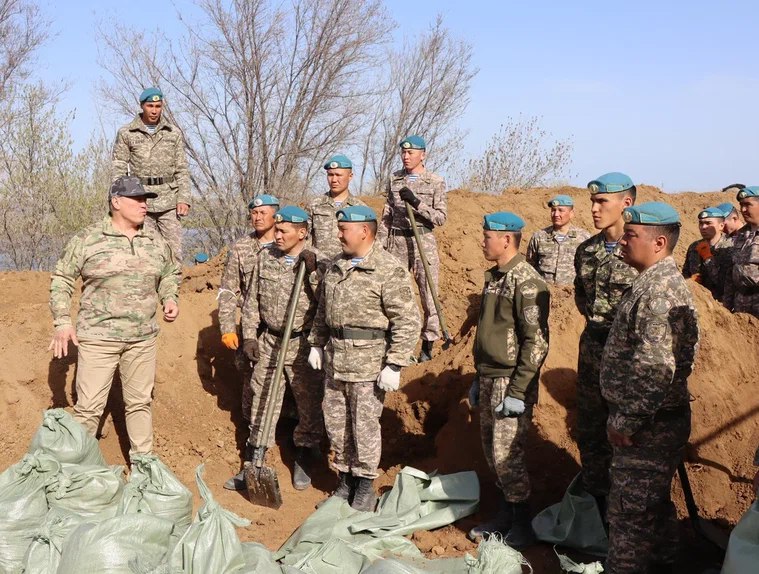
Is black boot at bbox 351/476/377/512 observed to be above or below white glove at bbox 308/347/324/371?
below

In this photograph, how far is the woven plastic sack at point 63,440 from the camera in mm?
5105

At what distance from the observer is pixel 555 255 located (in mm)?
8469

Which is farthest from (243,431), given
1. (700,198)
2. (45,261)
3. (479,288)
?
(700,198)

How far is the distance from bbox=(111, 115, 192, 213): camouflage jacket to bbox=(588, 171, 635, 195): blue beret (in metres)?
4.34

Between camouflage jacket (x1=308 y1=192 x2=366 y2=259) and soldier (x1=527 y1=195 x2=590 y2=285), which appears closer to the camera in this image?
camouflage jacket (x1=308 y1=192 x2=366 y2=259)

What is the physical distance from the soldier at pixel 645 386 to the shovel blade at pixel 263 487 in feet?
8.70

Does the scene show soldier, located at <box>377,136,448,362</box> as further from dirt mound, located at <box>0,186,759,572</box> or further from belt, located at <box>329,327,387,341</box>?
belt, located at <box>329,327,387,341</box>

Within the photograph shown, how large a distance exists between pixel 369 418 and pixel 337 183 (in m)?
2.69

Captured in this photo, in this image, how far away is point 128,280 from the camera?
555 centimetres

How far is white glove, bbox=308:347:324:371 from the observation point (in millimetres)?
5883

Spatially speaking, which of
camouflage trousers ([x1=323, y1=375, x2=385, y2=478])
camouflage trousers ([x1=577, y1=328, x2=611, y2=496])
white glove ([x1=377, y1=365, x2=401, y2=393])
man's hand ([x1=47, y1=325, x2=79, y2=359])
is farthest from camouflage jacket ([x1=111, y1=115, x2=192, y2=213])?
camouflage trousers ([x1=577, y1=328, x2=611, y2=496])

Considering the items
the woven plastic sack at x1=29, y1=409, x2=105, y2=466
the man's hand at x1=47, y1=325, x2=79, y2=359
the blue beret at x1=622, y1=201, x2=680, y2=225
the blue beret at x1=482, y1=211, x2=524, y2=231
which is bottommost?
the woven plastic sack at x1=29, y1=409, x2=105, y2=466

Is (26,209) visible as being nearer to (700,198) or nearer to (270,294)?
(270,294)

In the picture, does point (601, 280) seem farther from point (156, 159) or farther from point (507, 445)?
point (156, 159)
